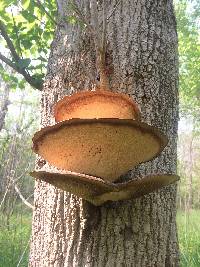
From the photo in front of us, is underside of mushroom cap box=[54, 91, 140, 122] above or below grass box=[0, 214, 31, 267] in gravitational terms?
above

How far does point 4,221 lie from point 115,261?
399cm

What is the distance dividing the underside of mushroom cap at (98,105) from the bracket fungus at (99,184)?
0.63 feet

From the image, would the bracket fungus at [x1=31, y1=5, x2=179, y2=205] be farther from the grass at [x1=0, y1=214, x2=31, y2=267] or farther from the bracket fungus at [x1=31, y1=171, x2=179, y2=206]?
the grass at [x1=0, y1=214, x2=31, y2=267]

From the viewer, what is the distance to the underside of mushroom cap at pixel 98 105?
1004 millimetres

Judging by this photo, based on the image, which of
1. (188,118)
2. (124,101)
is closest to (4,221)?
(124,101)

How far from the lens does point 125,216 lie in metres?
1.19

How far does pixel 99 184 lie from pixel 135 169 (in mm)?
335

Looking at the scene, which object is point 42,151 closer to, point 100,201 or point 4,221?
point 100,201

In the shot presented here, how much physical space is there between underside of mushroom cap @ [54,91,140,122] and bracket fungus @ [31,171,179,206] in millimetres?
191

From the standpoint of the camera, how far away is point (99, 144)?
971 millimetres

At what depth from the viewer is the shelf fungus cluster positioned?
0.91 m

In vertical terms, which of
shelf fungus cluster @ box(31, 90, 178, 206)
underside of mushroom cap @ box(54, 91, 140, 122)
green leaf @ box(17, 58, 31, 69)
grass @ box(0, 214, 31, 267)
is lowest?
grass @ box(0, 214, 31, 267)

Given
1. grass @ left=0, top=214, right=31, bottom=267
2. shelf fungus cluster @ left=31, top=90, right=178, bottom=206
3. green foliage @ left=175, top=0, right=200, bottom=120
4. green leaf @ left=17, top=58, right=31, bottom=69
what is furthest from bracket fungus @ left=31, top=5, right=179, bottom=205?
green foliage @ left=175, top=0, right=200, bottom=120

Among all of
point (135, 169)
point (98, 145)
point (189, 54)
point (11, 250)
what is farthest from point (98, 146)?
point (189, 54)
